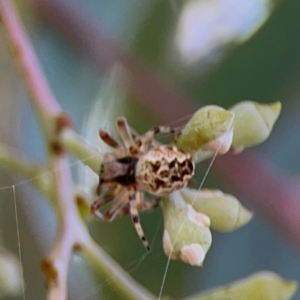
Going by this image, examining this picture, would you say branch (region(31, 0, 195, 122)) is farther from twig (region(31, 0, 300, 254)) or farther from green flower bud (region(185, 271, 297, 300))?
green flower bud (region(185, 271, 297, 300))

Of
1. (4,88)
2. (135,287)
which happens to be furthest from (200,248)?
(4,88)

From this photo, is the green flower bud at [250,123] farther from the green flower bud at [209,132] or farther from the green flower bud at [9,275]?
the green flower bud at [9,275]

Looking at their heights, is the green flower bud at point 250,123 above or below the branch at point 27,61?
below

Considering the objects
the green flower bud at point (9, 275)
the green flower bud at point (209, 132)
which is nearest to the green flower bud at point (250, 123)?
the green flower bud at point (209, 132)

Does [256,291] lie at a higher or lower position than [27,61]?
lower

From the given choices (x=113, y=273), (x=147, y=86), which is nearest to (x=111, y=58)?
(x=147, y=86)

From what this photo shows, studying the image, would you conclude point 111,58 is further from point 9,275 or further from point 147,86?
point 9,275
